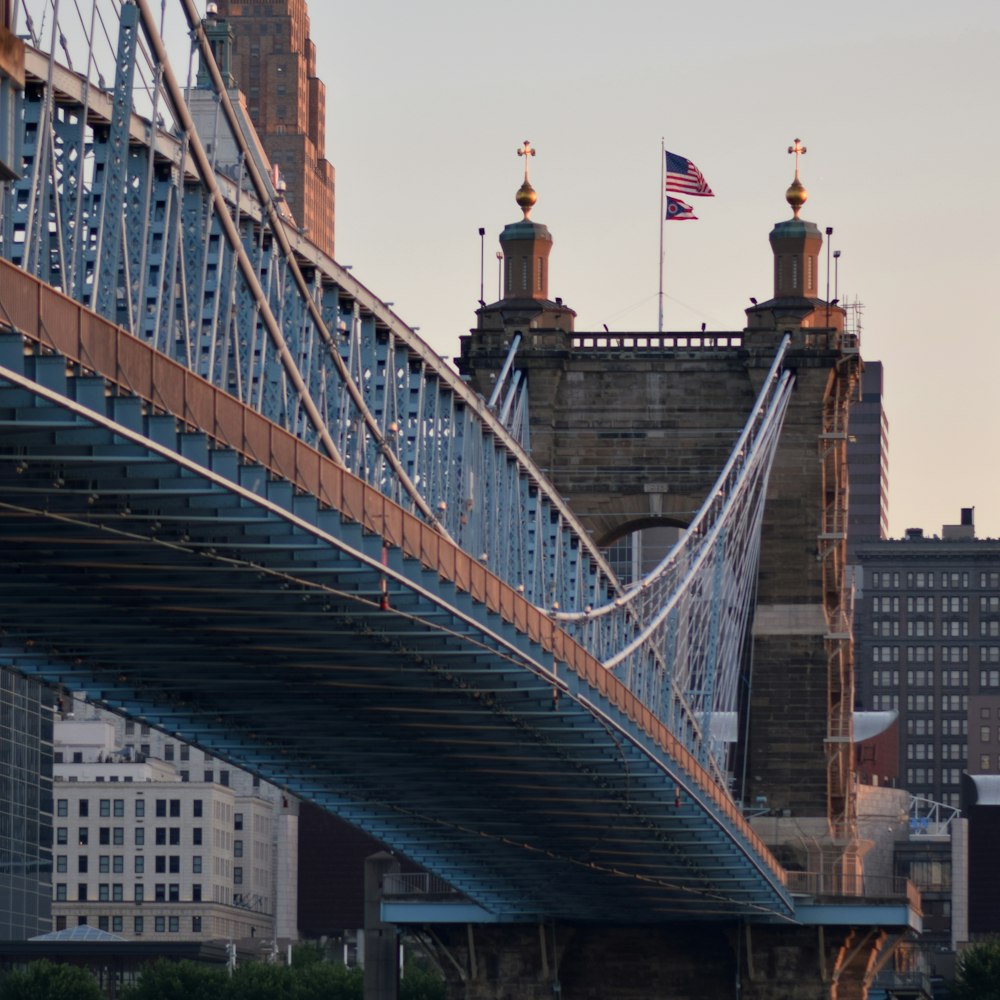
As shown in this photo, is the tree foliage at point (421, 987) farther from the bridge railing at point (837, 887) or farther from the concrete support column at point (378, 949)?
the bridge railing at point (837, 887)

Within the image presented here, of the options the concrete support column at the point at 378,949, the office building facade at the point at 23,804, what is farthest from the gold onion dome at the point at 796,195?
the office building facade at the point at 23,804

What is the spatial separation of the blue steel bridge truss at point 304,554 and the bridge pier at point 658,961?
254 centimetres

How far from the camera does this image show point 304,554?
201 feet

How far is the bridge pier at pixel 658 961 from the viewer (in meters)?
120

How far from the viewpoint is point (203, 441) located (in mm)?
51469

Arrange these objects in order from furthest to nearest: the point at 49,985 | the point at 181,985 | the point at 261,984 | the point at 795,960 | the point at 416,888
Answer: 1. the point at 181,985
2. the point at 261,984
3. the point at 49,985
4. the point at 416,888
5. the point at 795,960

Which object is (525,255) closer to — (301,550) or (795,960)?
(795,960)

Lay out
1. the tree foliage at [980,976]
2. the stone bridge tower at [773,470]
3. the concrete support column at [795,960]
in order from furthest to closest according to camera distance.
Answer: the tree foliage at [980,976]
the stone bridge tower at [773,470]
the concrete support column at [795,960]

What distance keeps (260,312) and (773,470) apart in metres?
67.8

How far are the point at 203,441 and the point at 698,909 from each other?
6938 centimetres

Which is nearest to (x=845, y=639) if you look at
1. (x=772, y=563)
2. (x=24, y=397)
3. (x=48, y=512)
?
(x=772, y=563)

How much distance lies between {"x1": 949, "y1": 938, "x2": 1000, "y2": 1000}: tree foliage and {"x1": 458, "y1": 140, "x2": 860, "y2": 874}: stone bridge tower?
53047mm

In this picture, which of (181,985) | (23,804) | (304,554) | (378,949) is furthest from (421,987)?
(304,554)

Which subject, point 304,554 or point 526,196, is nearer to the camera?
point 304,554
